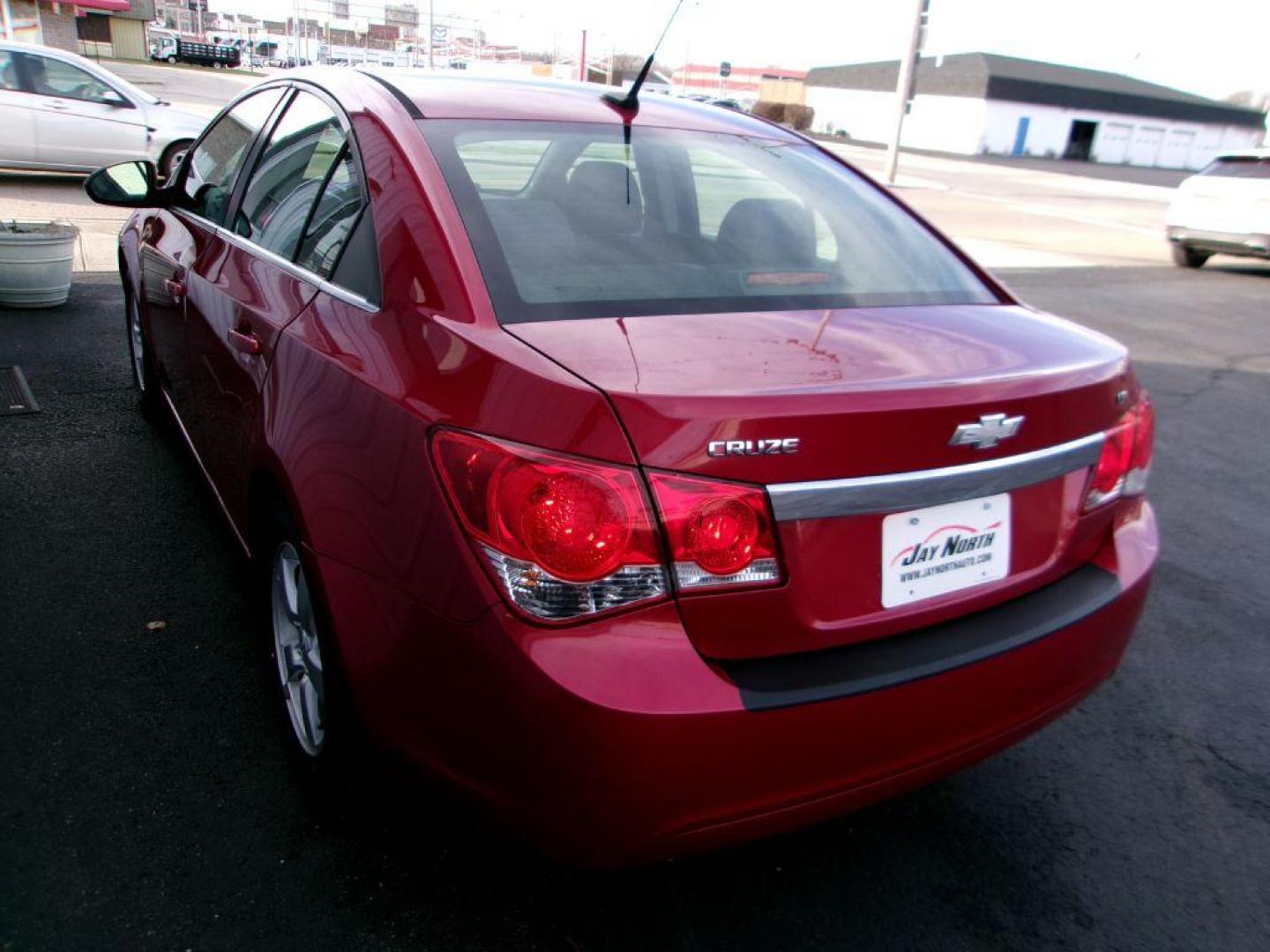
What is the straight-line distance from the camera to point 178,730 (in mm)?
2572

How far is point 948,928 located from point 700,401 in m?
1.33

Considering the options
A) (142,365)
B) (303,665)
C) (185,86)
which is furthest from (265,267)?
(185,86)

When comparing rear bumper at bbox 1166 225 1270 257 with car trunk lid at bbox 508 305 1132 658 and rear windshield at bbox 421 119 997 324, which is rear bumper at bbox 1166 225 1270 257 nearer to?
rear windshield at bbox 421 119 997 324

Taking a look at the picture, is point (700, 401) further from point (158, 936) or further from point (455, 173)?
point (158, 936)

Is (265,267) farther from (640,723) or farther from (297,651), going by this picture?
(640,723)

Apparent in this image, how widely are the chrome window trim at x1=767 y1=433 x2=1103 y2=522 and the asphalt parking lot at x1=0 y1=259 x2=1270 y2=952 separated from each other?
77 cm

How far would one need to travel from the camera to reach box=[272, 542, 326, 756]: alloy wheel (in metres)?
2.31

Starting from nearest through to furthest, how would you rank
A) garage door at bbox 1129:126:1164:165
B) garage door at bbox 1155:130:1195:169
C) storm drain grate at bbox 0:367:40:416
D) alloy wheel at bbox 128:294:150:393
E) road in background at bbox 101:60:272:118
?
alloy wheel at bbox 128:294:150:393 < storm drain grate at bbox 0:367:40:416 < road in background at bbox 101:60:272:118 < garage door at bbox 1129:126:1164:165 < garage door at bbox 1155:130:1195:169

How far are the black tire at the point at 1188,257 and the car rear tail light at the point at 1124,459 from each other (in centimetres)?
1401

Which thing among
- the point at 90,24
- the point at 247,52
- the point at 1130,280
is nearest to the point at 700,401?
the point at 1130,280

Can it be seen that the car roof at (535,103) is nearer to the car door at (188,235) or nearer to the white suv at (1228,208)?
the car door at (188,235)

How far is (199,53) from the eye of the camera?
52.3 metres

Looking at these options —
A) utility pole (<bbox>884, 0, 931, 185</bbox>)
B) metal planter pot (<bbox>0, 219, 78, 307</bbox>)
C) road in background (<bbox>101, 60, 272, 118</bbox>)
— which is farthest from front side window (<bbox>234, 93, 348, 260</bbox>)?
road in background (<bbox>101, 60, 272, 118</bbox>)

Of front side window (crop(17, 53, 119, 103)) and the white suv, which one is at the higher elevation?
front side window (crop(17, 53, 119, 103))
